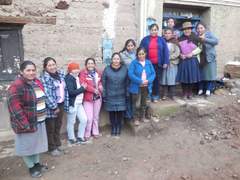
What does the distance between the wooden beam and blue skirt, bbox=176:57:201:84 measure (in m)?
2.58

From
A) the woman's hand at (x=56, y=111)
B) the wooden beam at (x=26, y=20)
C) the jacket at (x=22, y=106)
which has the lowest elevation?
the woman's hand at (x=56, y=111)

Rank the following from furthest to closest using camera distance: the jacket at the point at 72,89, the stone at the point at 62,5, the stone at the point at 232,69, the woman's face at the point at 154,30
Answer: the stone at the point at 232,69
the woman's face at the point at 154,30
the stone at the point at 62,5
the jacket at the point at 72,89

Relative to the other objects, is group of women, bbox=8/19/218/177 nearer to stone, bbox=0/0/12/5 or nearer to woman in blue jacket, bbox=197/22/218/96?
woman in blue jacket, bbox=197/22/218/96

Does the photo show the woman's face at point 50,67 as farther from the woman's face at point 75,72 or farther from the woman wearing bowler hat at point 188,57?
the woman wearing bowler hat at point 188,57

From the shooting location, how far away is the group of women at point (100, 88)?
3.34 metres

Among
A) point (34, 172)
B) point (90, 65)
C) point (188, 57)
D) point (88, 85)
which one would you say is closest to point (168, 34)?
point (188, 57)

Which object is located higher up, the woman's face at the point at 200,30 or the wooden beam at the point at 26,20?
the wooden beam at the point at 26,20

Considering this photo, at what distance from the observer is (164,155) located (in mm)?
4082

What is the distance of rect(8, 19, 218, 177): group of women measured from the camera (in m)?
3.34

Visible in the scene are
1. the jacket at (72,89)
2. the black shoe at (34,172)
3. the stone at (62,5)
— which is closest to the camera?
the black shoe at (34,172)

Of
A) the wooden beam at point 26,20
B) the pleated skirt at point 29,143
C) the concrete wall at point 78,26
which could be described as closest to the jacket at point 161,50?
the concrete wall at point 78,26

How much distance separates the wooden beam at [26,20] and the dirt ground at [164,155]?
2.08 metres

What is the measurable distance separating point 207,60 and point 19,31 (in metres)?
3.60

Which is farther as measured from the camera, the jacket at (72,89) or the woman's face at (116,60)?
the woman's face at (116,60)
